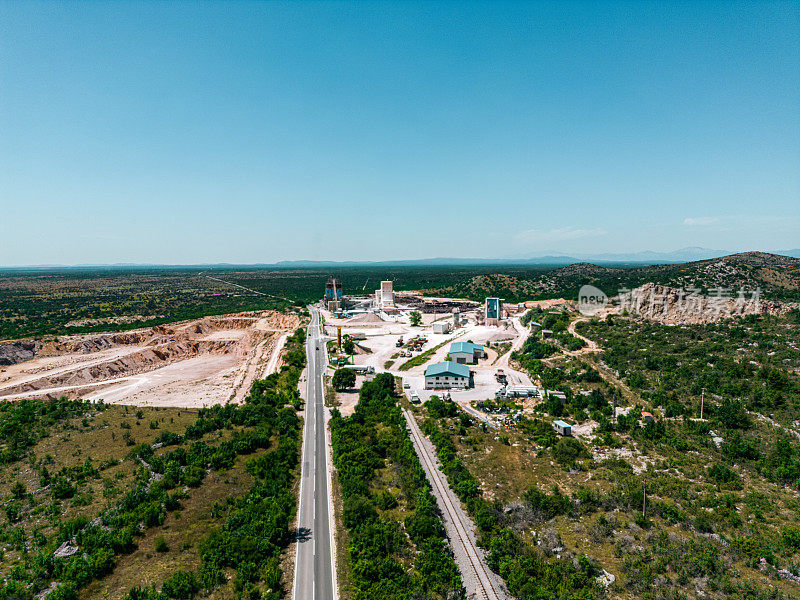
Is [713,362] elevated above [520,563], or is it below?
above

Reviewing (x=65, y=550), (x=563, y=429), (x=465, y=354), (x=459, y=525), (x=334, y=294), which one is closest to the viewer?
(x=65, y=550)

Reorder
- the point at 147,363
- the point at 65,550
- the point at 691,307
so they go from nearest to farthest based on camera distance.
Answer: the point at 65,550 < the point at 147,363 < the point at 691,307

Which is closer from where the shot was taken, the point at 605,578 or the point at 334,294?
the point at 605,578

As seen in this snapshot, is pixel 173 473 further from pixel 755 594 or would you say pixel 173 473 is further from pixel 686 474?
pixel 686 474

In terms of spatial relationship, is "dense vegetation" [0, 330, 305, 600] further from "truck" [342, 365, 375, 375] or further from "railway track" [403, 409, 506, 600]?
"truck" [342, 365, 375, 375]

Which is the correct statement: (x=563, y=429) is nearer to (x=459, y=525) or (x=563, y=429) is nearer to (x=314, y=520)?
(x=459, y=525)

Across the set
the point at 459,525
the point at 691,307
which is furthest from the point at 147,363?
the point at 691,307

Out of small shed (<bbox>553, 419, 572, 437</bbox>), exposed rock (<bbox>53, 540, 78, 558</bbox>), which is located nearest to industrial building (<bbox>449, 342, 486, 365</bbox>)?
small shed (<bbox>553, 419, 572, 437</bbox>)
